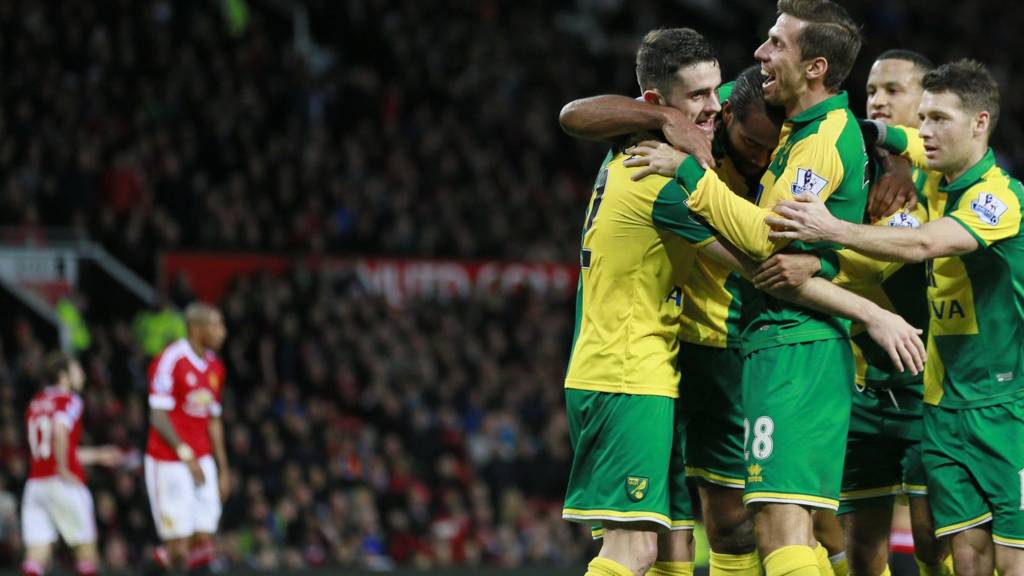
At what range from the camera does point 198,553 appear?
1119cm

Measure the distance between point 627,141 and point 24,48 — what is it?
13366 millimetres

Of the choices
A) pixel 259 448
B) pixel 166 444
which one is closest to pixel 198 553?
pixel 166 444

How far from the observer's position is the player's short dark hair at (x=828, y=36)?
5.31 meters

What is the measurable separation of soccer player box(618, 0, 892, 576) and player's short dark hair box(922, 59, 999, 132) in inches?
19.8

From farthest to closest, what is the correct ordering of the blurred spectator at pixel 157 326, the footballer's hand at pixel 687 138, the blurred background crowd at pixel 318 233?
the blurred spectator at pixel 157 326, the blurred background crowd at pixel 318 233, the footballer's hand at pixel 687 138

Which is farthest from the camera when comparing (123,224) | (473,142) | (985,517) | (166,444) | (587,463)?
(473,142)

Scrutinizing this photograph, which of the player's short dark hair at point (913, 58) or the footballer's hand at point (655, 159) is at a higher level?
the player's short dark hair at point (913, 58)

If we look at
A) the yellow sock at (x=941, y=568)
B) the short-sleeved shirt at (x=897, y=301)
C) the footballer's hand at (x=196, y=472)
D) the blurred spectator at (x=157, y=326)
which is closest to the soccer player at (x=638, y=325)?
the short-sleeved shirt at (x=897, y=301)

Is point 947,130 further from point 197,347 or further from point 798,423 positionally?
point 197,347

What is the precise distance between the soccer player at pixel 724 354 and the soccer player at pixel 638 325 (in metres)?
0.26

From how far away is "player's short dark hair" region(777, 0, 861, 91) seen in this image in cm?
531

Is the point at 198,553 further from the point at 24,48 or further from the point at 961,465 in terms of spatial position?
the point at 24,48

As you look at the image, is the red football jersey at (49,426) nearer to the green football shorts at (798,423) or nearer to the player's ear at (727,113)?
the player's ear at (727,113)

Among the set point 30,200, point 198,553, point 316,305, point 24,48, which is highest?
point 24,48
